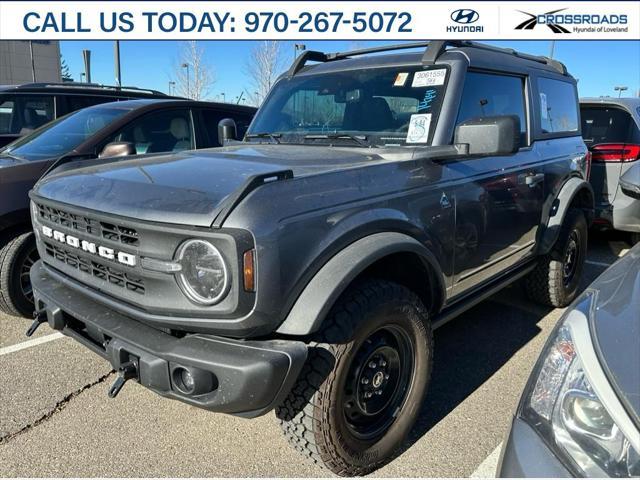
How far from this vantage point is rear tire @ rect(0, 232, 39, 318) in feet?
12.3

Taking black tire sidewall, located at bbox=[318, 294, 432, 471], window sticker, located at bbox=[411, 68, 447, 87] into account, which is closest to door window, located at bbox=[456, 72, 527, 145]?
window sticker, located at bbox=[411, 68, 447, 87]

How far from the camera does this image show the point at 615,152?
562 centimetres

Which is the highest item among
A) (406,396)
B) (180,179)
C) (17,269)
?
(180,179)

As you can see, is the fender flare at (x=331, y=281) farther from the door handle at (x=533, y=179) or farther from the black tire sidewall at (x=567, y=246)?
the black tire sidewall at (x=567, y=246)

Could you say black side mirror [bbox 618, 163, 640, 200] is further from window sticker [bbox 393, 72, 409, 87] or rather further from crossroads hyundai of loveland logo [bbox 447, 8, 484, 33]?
crossroads hyundai of loveland logo [bbox 447, 8, 484, 33]

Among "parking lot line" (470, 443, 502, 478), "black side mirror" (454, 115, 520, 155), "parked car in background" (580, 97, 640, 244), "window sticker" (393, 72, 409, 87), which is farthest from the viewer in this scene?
"parked car in background" (580, 97, 640, 244)

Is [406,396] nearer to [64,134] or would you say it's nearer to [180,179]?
[180,179]

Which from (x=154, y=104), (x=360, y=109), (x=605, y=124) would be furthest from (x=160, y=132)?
(x=605, y=124)

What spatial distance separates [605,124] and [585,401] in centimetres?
563

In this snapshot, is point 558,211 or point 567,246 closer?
point 558,211

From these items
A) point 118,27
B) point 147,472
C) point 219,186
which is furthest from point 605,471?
point 118,27

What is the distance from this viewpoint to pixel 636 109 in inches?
227

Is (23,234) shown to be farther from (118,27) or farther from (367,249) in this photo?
(118,27)

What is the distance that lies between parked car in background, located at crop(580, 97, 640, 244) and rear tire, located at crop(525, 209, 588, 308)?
1.34 meters
